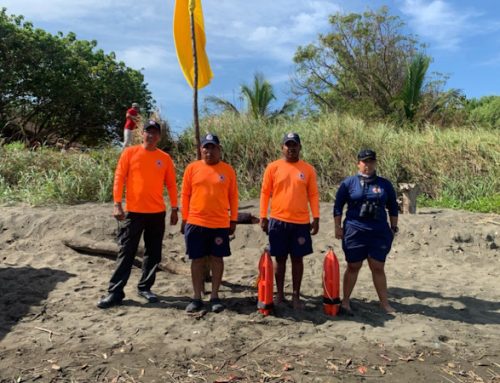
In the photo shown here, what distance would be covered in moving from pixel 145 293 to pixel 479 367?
3.13 metres

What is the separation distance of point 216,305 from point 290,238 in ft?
3.15

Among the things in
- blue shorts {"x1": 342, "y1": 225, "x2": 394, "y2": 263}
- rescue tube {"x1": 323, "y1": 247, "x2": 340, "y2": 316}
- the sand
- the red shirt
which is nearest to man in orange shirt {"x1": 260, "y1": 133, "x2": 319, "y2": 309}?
rescue tube {"x1": 323, "y1": 247, "x2": 340, "y2": 316}

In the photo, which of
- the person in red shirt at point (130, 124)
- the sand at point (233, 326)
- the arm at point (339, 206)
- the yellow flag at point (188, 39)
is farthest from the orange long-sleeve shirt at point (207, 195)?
Result: the person in red shirt at point (130, 124)

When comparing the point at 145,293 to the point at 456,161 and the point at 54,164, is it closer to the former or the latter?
the point at 54,164

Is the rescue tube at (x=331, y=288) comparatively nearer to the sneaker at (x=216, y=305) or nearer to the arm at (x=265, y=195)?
the arm at (x=265, y=195)

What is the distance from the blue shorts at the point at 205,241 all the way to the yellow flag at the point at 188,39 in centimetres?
215

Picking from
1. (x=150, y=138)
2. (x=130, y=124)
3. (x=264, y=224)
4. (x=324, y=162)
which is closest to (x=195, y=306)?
(x=264, y=224)

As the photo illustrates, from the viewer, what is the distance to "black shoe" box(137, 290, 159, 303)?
475 centimetres

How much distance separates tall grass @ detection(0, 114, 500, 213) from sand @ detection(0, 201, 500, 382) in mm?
2189

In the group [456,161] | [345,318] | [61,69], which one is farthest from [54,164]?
[61,69]

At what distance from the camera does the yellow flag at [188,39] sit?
18.3ft

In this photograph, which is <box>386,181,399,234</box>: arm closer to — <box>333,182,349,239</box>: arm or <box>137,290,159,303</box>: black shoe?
<box>333,182,349,239</box>: arm

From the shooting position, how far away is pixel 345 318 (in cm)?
442

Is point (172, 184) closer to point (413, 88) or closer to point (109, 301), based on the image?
point (109, 301)
